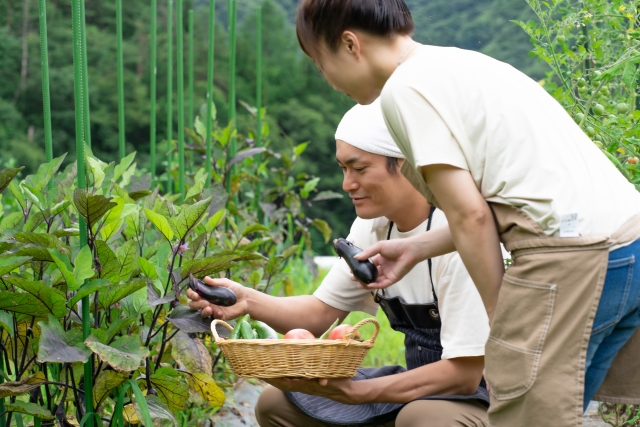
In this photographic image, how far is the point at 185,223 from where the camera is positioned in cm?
212

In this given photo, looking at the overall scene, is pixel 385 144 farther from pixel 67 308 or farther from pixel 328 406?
pixel 67 308

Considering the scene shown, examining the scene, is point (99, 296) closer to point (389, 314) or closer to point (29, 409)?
point (29, 409)

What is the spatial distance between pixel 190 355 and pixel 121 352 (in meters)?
0.29

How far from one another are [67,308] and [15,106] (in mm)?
20602

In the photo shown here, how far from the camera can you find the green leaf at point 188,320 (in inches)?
83.0

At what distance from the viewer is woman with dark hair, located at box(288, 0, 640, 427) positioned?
155 cm

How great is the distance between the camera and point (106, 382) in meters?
2.03

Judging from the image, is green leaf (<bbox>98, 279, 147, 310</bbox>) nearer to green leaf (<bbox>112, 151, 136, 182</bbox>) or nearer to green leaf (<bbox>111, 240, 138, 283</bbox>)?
green leaf (<bbox>111, 240, 138, 283</bbox>)

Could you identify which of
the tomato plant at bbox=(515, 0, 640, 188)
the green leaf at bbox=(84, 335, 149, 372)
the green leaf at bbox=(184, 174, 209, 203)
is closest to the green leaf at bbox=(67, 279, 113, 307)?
the green leaf at bbox=(84, 335, 149, 372)

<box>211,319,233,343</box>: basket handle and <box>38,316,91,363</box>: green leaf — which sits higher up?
<box>38,316,91,363</box>: green leaf

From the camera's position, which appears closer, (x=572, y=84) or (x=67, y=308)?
(x=67, y=308)

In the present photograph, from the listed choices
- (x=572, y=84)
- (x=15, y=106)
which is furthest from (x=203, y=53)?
(x=572, y=84)

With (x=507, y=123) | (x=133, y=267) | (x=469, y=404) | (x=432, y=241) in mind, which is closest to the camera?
(x=507, y=123)

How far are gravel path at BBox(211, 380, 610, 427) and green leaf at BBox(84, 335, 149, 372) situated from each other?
1.08 metres
